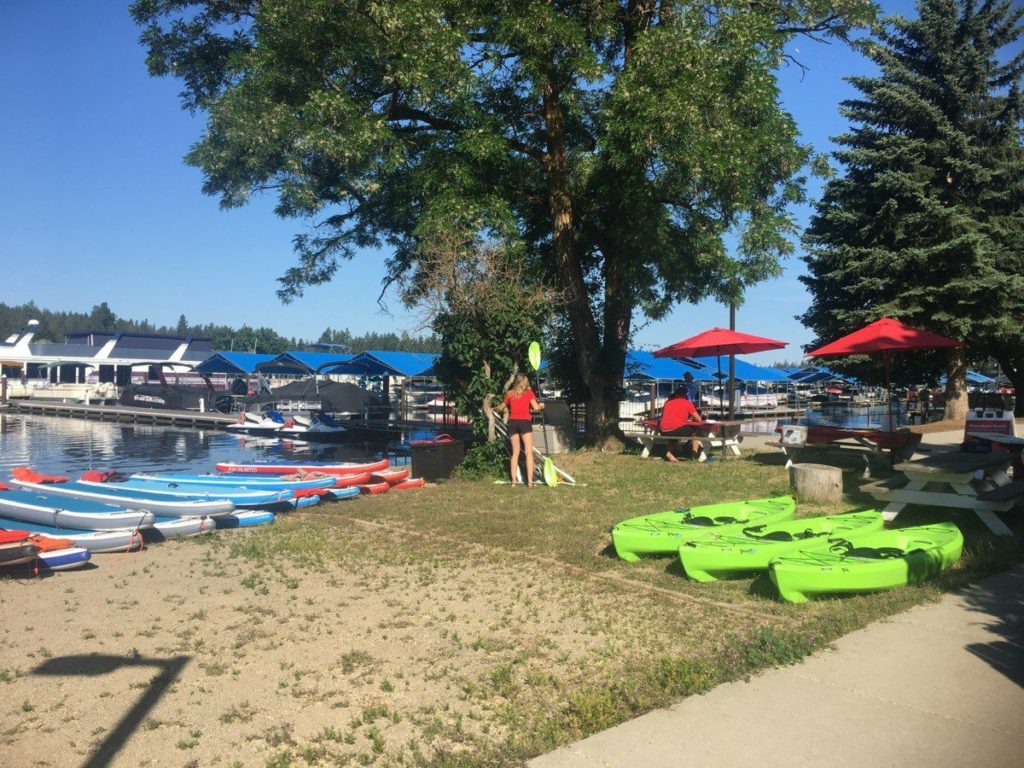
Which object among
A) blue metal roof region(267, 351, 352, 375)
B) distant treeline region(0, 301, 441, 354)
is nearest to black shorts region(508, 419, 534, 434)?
blue metal roof region(267, 351, 352, 375)

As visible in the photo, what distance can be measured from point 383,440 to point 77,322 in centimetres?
16524

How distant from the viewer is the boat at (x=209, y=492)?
11344 millimetres

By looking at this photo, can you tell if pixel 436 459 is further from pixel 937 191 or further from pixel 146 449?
pixel 937 191

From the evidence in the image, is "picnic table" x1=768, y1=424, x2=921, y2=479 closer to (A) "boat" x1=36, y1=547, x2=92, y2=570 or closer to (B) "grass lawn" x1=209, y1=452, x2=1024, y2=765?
(B) "grass lawn" x1=209, y1=452, x2=1024, y2=765

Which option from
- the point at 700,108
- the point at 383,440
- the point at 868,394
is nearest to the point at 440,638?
the point at 700,108

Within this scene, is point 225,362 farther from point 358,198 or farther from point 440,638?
point 440,638

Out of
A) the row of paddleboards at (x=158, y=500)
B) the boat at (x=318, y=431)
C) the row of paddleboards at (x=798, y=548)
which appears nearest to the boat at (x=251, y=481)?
the row of paddleboards at (x=158, y=500)

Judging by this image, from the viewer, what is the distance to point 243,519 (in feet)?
34.7

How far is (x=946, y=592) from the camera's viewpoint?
21.0 ft

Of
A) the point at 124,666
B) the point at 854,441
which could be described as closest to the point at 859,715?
the point at 124,666

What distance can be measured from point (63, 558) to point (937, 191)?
24.5m

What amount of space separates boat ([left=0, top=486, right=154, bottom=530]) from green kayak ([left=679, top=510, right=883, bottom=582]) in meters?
6.22

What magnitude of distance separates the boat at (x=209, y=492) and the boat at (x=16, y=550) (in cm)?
325

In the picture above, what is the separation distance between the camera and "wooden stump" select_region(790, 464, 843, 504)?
10148mm
